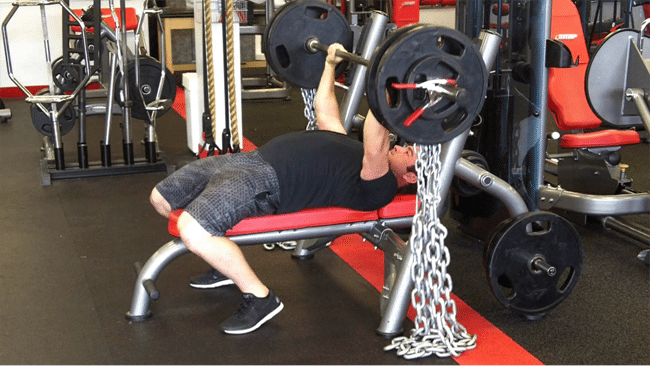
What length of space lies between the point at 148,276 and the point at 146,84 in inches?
94.7

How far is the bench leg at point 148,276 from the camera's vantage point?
2.44 m

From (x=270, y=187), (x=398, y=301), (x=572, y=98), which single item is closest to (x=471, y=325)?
(x=398, y=301)

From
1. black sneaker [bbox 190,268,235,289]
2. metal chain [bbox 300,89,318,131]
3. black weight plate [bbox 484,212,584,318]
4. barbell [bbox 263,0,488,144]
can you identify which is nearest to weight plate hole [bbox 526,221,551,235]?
black weight plate [bbox 484,212,584,318]

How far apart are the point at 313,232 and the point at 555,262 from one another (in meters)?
0.77

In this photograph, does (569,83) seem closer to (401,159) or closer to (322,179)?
(401,159)

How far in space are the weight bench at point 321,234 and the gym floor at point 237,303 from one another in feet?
0.30

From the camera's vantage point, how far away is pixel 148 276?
2451 mm

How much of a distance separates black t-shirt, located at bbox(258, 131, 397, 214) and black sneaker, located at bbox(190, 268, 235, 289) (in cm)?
47

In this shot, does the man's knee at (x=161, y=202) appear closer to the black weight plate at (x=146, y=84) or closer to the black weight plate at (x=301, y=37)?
the black weight plate at (x=301, y=37)

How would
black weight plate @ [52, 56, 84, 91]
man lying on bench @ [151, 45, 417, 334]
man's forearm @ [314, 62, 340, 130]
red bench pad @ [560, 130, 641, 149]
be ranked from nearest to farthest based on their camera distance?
man lying on bench @ [151, 45, 417, 334] → man's forearm @ [314, 62, 340, 130] → red bench pad @ [560, 130, 641, 149] → black weight plate @ [52, 56, 84, 91]

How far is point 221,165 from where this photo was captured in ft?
8.46

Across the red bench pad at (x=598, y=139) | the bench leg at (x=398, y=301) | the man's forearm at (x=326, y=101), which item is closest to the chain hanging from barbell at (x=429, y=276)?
the bench leg at (x=398, y=301)

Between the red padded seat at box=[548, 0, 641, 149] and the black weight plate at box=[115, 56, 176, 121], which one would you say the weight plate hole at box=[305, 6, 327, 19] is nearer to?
the red padded seat at box=[548, 0, 641, 149]

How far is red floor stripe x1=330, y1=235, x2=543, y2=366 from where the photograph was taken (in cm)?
222
